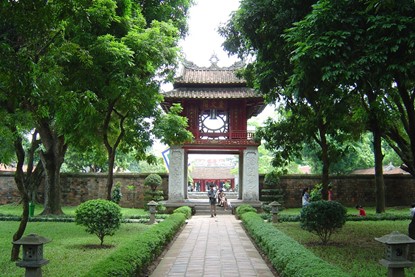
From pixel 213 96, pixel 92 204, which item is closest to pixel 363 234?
pixel 92 204

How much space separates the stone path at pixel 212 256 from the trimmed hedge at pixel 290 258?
0.32 meters

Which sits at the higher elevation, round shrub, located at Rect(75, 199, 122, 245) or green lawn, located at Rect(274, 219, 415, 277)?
round shrub, located at Rect(75, 199, 122, 245)

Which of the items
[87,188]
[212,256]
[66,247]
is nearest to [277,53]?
[212,256]

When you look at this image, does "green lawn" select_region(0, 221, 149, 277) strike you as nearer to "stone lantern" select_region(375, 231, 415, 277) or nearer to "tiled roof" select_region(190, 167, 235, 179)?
"stone lantern" select_region(375, 231, 415, 277)

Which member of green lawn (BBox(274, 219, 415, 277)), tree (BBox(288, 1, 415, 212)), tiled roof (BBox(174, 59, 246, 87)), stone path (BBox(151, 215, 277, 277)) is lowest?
stone path (BBox(151, 215, 277, 277))

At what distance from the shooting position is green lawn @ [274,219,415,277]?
25.8 feet

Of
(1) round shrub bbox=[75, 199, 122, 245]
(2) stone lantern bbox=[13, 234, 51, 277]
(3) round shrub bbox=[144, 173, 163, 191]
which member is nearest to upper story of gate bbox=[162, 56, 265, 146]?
(3) round shrub bbox=[144, 173, 163, 191]

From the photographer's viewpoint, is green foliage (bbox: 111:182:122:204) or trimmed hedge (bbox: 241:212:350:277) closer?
trimmed hedge (bbox: 241:212:350:277)

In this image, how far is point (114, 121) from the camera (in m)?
16.2

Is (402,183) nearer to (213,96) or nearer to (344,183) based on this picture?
(344,183)

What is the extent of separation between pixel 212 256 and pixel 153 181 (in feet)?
49.7

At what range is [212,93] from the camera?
23125 millimetres

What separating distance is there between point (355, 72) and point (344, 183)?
2057cm

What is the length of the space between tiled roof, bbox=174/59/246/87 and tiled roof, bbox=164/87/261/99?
1.24ft
